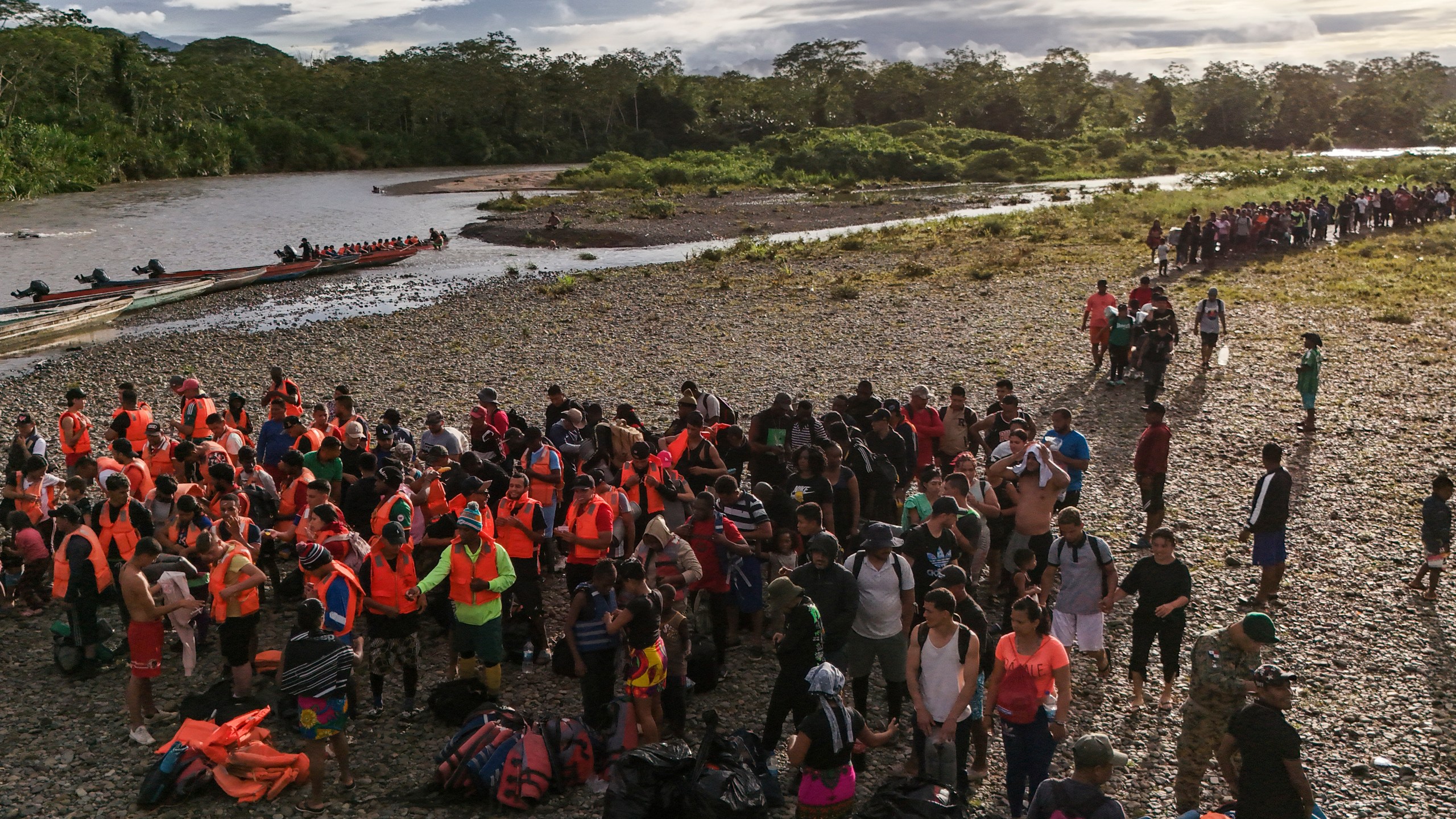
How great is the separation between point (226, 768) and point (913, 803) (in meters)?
4.22

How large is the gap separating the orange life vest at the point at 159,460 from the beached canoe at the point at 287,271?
26.0 meters

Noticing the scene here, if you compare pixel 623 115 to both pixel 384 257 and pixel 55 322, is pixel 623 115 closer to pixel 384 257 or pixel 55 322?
pixel 384 257

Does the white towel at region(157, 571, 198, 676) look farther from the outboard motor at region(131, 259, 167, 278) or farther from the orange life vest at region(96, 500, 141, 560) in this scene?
the outboard motor at region(131, 259, 167, 278)

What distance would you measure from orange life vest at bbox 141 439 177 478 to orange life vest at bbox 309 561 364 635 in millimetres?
→ 4233

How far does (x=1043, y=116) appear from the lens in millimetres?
119750

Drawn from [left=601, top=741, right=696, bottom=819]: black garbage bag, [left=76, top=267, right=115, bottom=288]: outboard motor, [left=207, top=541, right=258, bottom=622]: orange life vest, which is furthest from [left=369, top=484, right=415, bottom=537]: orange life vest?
[left=76, top=267, right=115, bottom=288]: outboard motor

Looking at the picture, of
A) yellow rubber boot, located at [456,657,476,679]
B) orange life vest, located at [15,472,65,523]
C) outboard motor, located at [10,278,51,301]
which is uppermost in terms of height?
outboard motor, located at [10,278,51,301]

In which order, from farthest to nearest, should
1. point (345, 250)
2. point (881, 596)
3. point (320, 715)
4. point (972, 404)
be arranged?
point (345, 250) < point (972, 404) < point (881, 596) < point (320, 715)

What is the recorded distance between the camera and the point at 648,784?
19.2 ft

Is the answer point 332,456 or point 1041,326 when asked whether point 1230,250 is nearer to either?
point 1041,326

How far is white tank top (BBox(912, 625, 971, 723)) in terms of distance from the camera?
5.97 metres

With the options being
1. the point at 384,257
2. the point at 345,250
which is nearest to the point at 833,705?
the point at 345,250

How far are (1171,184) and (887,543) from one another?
69.8 meters

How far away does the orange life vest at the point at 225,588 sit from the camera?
724 centimetres
